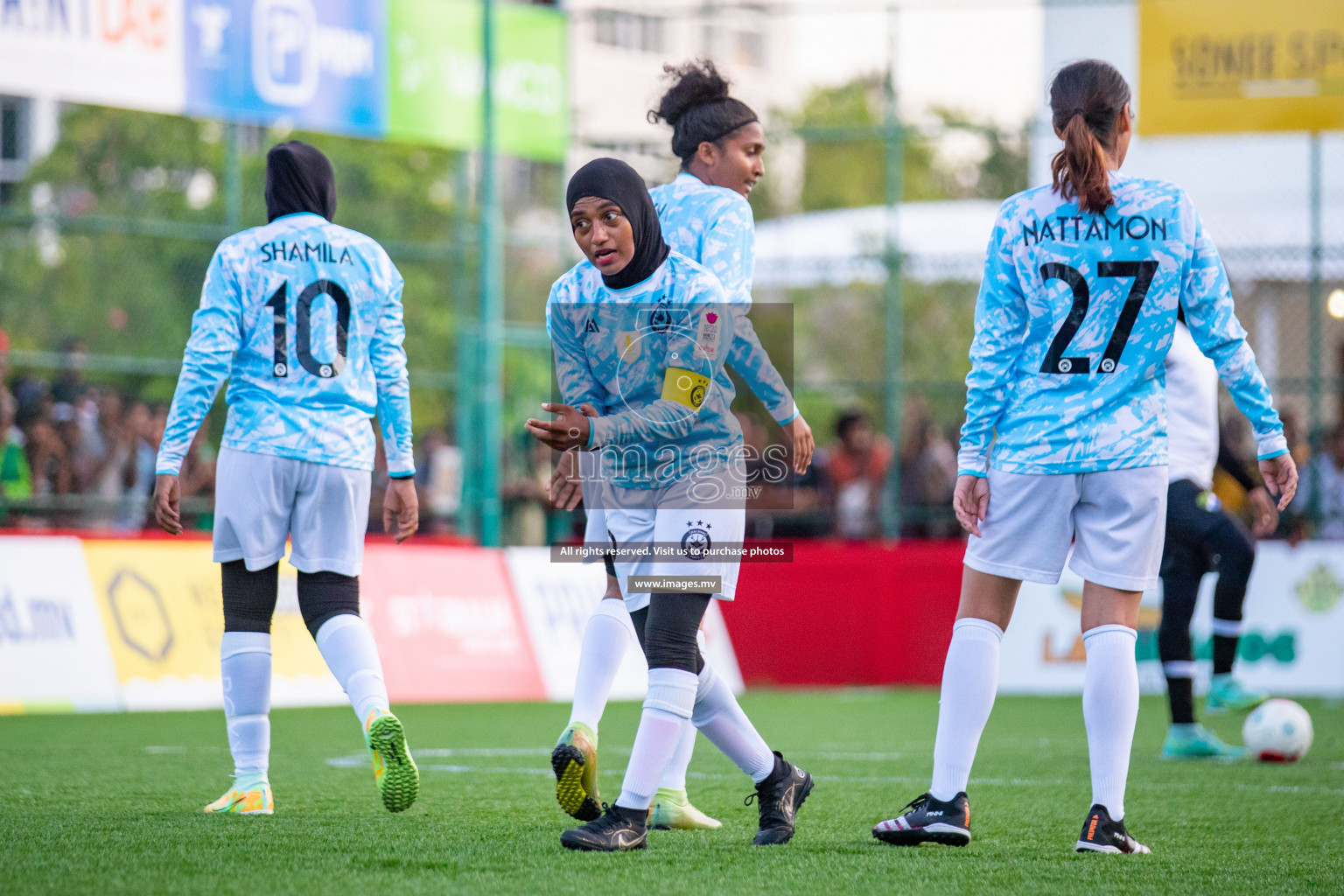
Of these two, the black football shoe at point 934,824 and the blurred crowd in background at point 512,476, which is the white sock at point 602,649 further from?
the blurred crowd in background at point 512,476

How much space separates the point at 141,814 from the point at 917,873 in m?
2.47

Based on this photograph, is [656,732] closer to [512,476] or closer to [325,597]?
[325,597]

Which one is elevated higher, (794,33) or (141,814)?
(794,33)

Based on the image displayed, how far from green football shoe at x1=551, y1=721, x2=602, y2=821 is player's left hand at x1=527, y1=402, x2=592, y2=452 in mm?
814

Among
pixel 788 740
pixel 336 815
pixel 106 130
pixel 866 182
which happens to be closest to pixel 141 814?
pixel 336 815

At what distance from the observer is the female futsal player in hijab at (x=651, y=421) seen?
177 inches

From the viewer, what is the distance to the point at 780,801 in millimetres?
4930

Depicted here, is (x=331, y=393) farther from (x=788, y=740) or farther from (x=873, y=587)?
(x=873, y=587)

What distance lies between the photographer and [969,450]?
4699 millimetres

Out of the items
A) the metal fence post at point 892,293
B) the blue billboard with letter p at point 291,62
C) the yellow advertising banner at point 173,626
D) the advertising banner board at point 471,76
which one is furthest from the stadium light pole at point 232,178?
the metal fence post at point 892,293

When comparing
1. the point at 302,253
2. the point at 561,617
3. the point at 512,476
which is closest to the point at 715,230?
the point at 302,253

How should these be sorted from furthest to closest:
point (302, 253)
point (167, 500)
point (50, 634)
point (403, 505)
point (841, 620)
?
point (841, 620)
point (50, 634)
point (403, 505)
point (302, 253)
point (167, 500)

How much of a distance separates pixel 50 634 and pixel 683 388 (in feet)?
22.8

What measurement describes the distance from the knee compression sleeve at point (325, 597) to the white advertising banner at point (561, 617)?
22.3 feet
